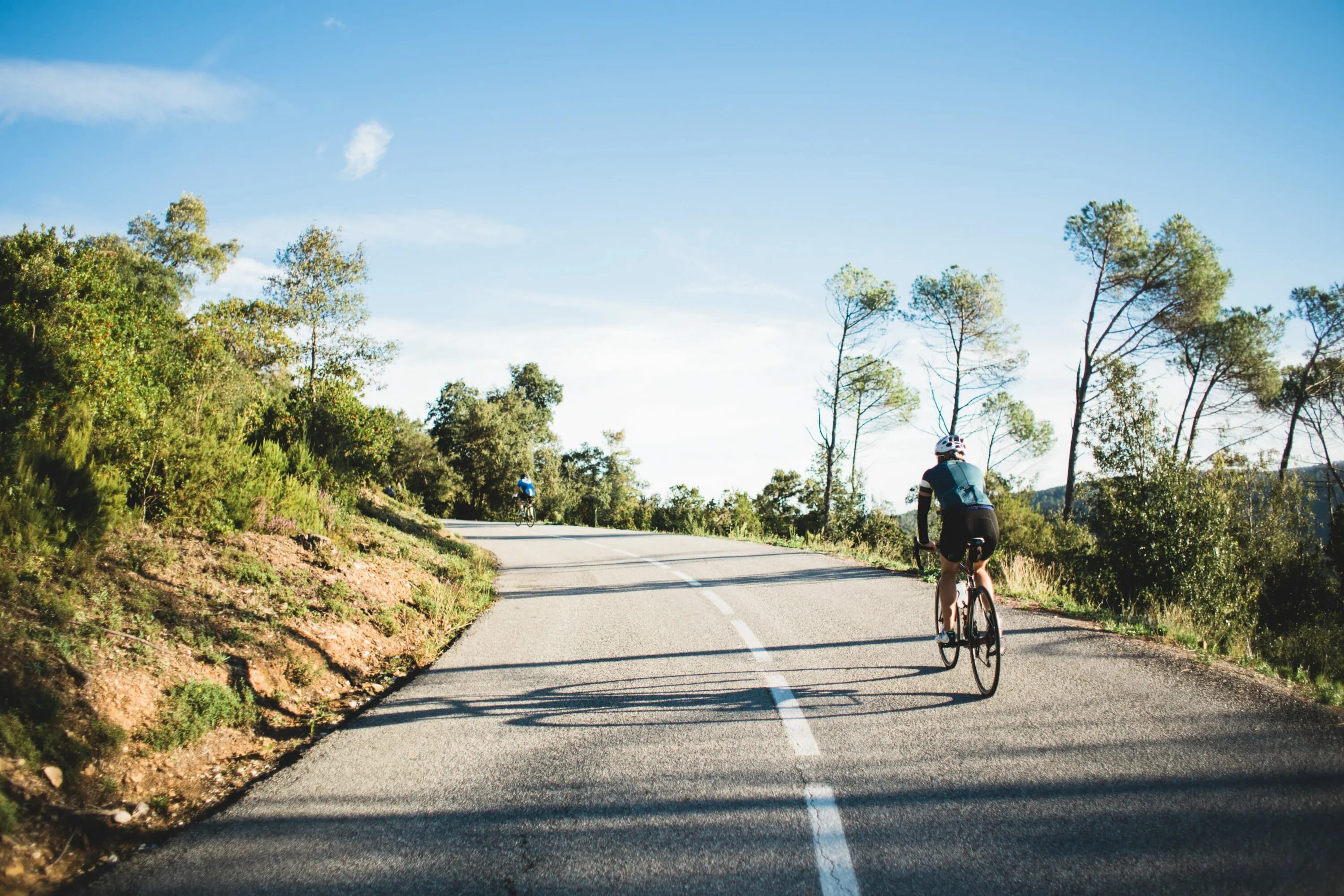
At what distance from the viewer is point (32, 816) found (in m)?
3.30

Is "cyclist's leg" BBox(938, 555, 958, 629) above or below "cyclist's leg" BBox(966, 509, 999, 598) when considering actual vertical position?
below

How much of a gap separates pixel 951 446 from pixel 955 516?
0.70 m

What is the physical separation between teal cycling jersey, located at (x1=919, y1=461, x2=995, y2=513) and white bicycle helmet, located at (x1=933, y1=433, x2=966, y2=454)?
9 centimetres

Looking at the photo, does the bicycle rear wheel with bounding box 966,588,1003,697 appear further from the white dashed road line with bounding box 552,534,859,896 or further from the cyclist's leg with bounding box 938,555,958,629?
the white dashed road line with bounding box 552,534,859,896

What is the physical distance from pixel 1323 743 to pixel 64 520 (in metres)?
9.04

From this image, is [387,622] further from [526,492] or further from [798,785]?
[526,492]

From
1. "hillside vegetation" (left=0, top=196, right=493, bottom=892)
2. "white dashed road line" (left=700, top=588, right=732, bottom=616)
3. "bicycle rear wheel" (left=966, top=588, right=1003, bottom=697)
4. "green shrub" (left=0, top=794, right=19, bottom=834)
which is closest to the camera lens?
"green shrub" (left=0, top=794, right=19, bottom=834)

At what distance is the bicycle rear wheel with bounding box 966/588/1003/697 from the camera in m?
5.11

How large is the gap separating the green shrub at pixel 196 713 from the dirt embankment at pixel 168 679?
1 cm

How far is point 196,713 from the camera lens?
4637 millimetres

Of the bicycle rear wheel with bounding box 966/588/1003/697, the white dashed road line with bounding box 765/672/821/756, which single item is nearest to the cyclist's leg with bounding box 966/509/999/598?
the bicycle rear wheel with bounding box 966/588/1003/697

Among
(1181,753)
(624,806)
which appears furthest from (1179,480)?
(624,806)

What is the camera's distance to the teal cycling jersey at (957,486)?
584cm

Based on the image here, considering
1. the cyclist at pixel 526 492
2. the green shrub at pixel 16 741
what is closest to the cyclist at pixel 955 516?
the green shrub at pixel 16 741
